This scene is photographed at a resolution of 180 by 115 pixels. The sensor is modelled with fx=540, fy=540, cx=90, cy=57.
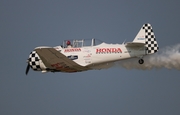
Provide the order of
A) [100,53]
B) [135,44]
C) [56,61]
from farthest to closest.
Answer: [100,53], [56,61], [135,44]

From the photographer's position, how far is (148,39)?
2795cm

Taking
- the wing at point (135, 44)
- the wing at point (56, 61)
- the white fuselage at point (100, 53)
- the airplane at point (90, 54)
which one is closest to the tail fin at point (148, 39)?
the airplane at point (90, 54)

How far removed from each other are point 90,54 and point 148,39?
313 cm

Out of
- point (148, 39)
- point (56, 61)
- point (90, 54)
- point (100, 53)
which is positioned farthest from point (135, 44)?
point (56, 61)

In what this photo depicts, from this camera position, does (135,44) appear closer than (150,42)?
Yes

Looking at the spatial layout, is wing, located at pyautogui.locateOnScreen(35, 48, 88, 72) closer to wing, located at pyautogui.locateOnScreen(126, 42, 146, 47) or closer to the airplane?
the airplane

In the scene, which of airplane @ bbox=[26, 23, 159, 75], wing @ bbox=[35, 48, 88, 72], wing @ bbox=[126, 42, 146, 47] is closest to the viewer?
wing @ bbox=[35, 48, 88, 72]

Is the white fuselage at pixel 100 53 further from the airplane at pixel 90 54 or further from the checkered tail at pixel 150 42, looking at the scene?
the checkered tail at pixel 150 42

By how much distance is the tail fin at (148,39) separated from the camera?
2778cm

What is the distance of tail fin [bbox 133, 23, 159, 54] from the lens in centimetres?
2778

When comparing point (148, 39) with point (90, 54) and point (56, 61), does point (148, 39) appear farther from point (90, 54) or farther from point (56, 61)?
point (56, 61)

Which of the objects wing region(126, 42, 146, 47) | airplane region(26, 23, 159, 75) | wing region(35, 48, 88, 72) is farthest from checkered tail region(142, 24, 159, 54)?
wing region(35, 48, 88, 72)

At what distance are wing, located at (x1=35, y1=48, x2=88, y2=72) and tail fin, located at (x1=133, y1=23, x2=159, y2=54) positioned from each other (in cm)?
337

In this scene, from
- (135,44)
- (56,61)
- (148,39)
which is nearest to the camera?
(135,44)
